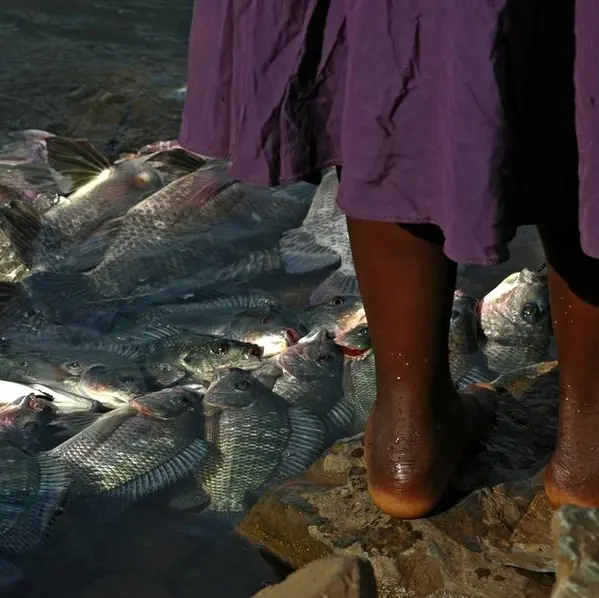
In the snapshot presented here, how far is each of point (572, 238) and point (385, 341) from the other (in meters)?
0.45

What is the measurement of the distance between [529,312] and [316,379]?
34.6 inches

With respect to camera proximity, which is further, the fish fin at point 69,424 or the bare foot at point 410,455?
the fish fin at point 69,424

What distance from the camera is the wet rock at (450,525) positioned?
2627 millimetres

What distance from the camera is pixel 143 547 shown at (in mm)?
3238

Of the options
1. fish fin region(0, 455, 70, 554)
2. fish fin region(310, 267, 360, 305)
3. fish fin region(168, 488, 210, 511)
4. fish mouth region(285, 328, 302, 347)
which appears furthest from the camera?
fish fin region(310, 267, 360, 305)

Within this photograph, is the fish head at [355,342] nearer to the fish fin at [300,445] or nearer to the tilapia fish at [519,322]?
the fish fin at [300,445]

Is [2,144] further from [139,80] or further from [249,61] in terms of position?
[249,61]

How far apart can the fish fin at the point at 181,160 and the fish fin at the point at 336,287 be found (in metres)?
1.08

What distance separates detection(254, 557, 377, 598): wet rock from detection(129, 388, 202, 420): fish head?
1.85 meters

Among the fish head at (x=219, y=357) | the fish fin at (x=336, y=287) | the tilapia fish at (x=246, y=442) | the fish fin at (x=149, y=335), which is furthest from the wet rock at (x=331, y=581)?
the fish fin at (x=336, y=287)

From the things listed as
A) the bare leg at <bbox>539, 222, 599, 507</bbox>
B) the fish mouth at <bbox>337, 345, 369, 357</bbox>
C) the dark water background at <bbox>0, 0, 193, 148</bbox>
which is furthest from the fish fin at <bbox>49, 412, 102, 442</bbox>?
the dark water background at <bbox>0, 0, 193, 148</bbox>

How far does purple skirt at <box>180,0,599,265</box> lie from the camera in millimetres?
1918

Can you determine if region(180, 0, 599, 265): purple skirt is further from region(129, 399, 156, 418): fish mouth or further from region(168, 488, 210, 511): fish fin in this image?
region(129, 399, 156, 418): fish mouth

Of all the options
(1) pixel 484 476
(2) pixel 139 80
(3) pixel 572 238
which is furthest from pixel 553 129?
(2) pixel 139 80
